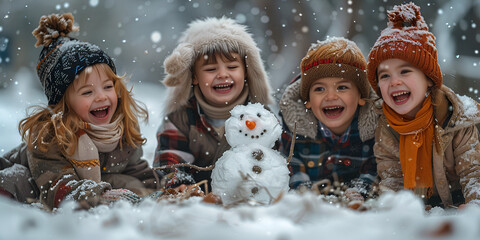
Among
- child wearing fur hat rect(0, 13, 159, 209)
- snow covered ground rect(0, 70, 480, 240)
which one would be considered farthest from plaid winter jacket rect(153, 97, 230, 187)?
snow covered ground rect(0, 70, 480, 240)

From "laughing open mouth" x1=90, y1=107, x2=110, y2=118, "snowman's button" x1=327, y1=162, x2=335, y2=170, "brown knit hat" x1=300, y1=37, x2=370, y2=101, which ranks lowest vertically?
"laughing open mouth" x1=90, y1=107, x2=110, y2=118

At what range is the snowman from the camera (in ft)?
3.56

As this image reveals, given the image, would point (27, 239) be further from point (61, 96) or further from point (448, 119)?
point (448, 119)

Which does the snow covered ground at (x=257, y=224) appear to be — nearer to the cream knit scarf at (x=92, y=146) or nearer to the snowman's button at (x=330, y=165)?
the cream knit scarf at (x=92, y=146)

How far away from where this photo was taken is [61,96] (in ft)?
4.15

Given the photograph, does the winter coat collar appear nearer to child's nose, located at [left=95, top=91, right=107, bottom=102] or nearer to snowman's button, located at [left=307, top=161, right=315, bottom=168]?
snowman's button, located at [left=307, top=161, right=315, bottom=168]

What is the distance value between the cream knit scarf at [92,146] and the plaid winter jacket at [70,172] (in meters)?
0.02

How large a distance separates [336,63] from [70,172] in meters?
0.87

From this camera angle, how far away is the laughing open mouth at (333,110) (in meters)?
1.35

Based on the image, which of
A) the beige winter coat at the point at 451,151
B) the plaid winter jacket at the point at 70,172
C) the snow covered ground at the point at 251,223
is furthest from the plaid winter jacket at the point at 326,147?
the snow covered ground at the point at 251,223

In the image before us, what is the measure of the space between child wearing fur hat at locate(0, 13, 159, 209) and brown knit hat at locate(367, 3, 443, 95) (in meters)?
0.81

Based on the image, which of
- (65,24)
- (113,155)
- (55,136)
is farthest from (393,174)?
(65,24)

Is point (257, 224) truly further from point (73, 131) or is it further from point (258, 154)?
point (73, 131)

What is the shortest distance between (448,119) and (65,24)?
120 centimetres
